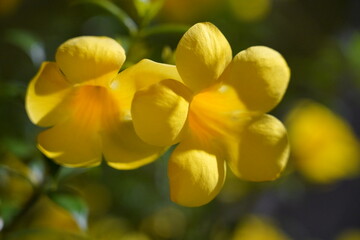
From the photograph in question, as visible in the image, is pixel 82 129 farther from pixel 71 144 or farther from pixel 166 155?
pixel 166 155

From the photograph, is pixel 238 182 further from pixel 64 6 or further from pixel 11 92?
pixel 11 92

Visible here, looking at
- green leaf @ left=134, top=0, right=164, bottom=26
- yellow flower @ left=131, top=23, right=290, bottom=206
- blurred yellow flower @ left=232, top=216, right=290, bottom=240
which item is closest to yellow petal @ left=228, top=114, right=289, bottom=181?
yellow flower @ left=131, top=23, right=290, bottom=206

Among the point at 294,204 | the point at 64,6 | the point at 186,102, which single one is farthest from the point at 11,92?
the point at 294,204

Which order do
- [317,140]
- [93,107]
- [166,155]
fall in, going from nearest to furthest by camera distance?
[93,107], [166,155], [317,140]

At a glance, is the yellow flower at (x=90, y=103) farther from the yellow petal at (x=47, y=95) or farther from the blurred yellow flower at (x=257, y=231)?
the blurred yellow flower at (x=257, y=231)

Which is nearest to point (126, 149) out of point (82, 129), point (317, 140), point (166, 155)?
point (82, 129)

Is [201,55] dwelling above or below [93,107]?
above

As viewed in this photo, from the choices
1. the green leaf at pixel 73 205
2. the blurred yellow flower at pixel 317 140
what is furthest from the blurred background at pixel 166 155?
the green leaf at pixel 73 205
